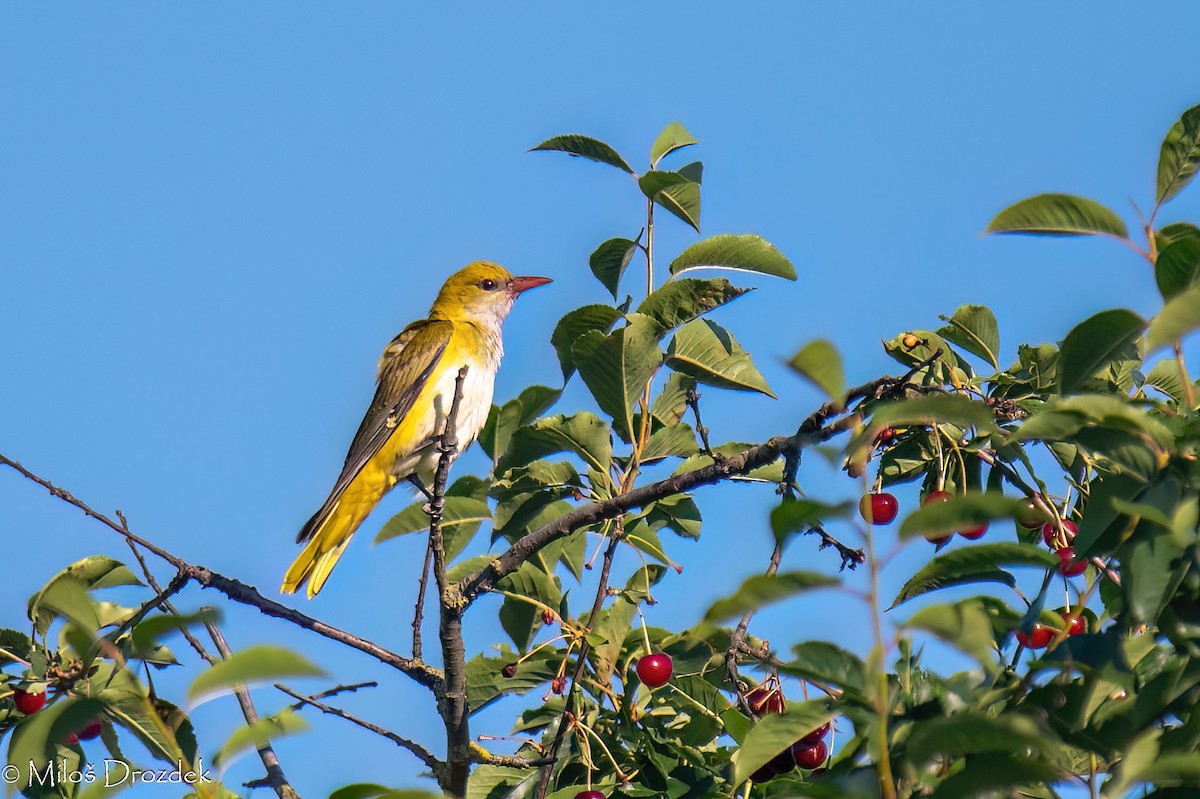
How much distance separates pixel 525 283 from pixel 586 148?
5240mm

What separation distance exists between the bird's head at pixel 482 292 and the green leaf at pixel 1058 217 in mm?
6398

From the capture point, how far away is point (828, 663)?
5.75 feet

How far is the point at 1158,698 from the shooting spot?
177cm

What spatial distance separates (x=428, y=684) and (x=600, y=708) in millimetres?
531

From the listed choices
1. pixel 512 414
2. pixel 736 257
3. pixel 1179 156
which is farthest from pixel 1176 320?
pixel 512 414

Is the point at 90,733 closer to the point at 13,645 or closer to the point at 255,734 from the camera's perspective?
the point at 13,645

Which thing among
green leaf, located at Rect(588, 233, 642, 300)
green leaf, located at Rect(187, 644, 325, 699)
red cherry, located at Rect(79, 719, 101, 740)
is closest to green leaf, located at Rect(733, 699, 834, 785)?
green leaf, located at Rect(187, 644, 325, 699)

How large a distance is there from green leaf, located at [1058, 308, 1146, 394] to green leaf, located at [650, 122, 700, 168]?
193 cm

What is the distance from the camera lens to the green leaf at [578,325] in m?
3.54

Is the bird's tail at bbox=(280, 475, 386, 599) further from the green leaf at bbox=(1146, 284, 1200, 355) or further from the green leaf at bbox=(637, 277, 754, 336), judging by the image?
the green leaf at bbox=(1146, 284, 1200, 355)

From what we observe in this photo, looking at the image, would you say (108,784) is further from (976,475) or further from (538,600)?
(976,475)

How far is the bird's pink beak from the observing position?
8.80m

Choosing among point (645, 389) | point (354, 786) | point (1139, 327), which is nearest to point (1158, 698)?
point (1139, 327)

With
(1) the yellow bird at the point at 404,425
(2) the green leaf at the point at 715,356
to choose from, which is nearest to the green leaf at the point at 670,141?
(2) the green leaf at the point at 715,356
